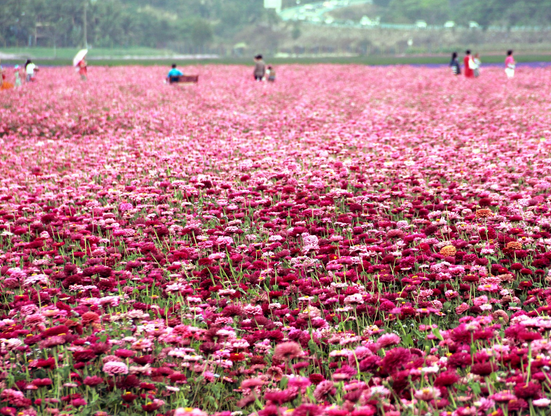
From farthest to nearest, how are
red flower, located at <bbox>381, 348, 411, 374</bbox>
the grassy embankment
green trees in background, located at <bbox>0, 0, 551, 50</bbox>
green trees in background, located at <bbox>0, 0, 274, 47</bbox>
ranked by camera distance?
1. green trees in background, located at <bbox>0, 0, 551, 50</bbox>
2. green trees in background, located at <bbox>0, 0, 274, 47</bbox>
3. the grassy embankment
4. red flower, located at <bbox>381, 348, 411, 374</bbox>

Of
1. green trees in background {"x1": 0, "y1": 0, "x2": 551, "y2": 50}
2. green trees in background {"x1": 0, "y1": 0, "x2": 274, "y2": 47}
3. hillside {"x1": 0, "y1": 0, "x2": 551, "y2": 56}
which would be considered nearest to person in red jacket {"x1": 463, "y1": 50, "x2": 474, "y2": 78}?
green trees in background {"x1": 0, "y1": 0, "x2": 551, "y2": 50}

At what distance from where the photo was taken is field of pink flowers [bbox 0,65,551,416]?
2814mm

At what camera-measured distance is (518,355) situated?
2740mm

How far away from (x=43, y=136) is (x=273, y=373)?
1259 cm

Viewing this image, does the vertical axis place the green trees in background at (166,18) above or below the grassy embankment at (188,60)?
above

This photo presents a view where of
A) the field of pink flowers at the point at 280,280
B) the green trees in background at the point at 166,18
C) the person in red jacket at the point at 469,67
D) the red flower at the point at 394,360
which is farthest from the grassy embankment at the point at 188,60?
the red flower at the point at 394,360

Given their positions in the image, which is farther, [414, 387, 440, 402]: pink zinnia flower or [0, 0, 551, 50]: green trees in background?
[0, 0, 551, 50]: green trees in background

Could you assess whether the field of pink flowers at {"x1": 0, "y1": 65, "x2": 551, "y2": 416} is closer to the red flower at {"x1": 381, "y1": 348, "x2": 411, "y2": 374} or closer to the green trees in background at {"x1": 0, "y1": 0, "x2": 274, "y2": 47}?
the red flower at {"x1": 381, "y1": 348, "x2": 411, "y2": 374}

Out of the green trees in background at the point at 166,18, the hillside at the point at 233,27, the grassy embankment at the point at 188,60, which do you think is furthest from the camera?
the hillside at the point at 233,27

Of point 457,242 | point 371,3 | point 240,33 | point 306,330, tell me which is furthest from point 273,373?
Answer: point 371,3

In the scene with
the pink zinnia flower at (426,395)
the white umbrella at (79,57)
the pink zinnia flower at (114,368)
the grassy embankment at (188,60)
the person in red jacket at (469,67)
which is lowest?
the pink zinnia flower at (114,368)

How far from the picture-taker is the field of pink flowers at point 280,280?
9.23ft

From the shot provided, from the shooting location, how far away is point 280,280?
439cm

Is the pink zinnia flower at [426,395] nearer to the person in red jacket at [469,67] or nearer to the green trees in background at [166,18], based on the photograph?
the person in red jacket at [469,67]
